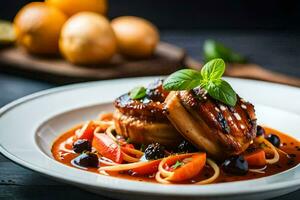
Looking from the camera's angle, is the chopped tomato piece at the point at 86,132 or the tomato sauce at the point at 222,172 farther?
the chopped tomato piece at the point at 86,132

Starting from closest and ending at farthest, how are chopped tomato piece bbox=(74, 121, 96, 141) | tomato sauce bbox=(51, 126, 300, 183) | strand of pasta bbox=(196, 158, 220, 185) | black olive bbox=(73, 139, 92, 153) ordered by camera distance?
1. strand of pasta bbox=(196, 158, 220, 185)
2. tomato sauce bbox=(51, 126, 300, 183)
3. black olive bbox=(73, 139, 92, 153)
4. chopped tomato piece bbox=(74, 121, 96, 141)

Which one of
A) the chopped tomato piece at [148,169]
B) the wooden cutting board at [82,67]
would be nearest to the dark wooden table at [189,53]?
the wooden cutting board at [82,67]

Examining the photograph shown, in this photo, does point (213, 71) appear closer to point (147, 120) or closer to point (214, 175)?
point (147, 120)

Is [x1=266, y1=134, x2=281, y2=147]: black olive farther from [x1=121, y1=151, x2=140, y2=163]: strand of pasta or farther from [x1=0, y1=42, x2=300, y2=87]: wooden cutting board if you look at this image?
[x1=0, y1=42, x2=300, y2=87]: wooden cutting board

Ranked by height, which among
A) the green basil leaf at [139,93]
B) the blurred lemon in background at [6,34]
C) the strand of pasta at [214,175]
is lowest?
the blurred lemon in background at [6,34]

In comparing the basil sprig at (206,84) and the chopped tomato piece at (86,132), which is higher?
the basil sprig at (206,84)

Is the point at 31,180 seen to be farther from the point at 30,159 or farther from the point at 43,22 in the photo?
the point at 43,22

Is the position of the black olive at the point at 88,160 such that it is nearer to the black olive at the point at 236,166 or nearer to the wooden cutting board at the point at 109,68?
the black olive at the point at 236,166

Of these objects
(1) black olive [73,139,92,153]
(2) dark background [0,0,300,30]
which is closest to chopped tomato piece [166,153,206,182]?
(1) black olive [73,139,92,153]
